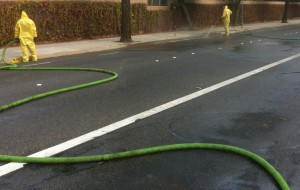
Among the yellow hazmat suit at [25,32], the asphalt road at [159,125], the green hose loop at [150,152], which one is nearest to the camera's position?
the asphalt road at [159,125]

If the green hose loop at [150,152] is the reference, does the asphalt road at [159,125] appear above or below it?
below

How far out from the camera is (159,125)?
6.08 meters

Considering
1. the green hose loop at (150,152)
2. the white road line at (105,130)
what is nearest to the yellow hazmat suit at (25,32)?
the white road line at (105,130)

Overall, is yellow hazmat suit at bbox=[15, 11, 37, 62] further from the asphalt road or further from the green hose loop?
the green hose loop

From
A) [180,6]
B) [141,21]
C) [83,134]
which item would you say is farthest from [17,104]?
[180,6]

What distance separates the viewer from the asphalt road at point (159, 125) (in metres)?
4.26

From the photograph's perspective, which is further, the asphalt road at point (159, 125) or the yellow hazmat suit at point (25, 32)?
the yellow hazmat suit at point (25, 32)

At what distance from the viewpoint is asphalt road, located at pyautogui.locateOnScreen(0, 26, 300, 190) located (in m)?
4.26

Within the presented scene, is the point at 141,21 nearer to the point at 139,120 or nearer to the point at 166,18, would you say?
the point at 166,18

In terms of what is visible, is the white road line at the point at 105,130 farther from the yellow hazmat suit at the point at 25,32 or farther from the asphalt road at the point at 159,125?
the yellow hazmat suit at the point at 25,32

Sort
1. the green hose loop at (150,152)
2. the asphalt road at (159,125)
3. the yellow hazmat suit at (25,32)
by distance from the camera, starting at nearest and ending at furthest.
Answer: the asphalt road at (159,125) < the green hose loop at (150,152) < the yellow hazmat suit at (25,32)

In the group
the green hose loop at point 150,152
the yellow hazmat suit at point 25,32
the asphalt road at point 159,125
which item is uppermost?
the yellow hazmat suit at point 25,32

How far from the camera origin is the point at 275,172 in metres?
4.29

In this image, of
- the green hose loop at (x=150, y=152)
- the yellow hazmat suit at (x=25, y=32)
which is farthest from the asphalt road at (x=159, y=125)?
the yellow hazmat suit at (x=25, y=32)
